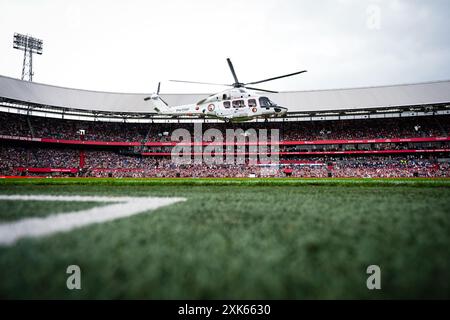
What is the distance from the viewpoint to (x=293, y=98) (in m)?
41.9

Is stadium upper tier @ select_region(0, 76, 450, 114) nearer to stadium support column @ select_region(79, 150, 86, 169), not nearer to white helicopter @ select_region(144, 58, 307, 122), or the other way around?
stadium support column @ select_region(79, 150, 86, 169)

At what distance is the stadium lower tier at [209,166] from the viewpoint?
114 ft

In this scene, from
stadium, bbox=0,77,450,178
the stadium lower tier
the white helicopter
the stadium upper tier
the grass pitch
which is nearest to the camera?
the grass pitch

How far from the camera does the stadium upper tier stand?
36094 mm

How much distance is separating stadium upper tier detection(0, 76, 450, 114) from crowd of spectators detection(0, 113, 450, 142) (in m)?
4.25

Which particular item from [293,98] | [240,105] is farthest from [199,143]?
[240,105]

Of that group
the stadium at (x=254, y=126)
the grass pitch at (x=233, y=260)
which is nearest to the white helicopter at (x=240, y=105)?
the grass pitch at (x=233, y=260)

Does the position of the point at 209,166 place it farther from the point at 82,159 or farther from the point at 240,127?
the point at 82,159

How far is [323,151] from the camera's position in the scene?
1574 inches

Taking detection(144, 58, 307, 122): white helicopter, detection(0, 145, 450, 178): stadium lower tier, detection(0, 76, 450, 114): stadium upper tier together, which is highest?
detection(0, 76, 450, 114): stadium upper tier

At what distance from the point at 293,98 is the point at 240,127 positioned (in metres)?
9.15

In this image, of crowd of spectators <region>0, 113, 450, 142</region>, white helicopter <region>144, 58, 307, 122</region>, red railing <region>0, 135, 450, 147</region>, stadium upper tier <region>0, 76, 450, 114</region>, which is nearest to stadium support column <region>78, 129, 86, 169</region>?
crowd of spectators <region>0, 113, 450, 142</region>

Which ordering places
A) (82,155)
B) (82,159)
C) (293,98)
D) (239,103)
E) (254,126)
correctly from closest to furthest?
(239,103), (82,159), (82,155), (293,98), (254,126)
